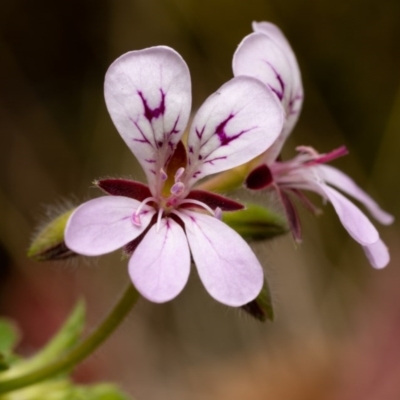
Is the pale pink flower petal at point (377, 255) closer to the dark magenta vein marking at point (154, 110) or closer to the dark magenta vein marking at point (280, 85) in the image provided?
the dark magenta vein marking at point (280, 85)

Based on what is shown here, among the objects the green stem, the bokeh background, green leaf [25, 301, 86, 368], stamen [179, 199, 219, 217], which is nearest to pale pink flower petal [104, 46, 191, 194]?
stamen [179, 199, 219, 217]

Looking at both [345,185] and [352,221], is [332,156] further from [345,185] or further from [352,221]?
[352,221]

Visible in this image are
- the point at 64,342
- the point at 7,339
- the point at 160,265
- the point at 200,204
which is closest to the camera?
the point at 160,265

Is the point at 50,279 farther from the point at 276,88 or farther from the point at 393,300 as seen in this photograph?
the point at 276,88

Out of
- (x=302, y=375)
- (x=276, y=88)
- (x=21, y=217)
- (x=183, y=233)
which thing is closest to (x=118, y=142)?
(x=21, y=217)

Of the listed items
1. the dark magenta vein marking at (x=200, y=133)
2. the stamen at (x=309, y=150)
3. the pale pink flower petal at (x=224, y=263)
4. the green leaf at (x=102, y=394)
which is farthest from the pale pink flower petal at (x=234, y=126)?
the green leaf at (x=102, y=394)

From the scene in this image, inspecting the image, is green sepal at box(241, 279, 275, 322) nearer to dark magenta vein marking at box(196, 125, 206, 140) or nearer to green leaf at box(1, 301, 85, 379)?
dark magenta vein marking at box(196, 125, 206, 140)

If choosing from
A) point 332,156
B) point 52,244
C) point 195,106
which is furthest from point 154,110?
point 195,106
